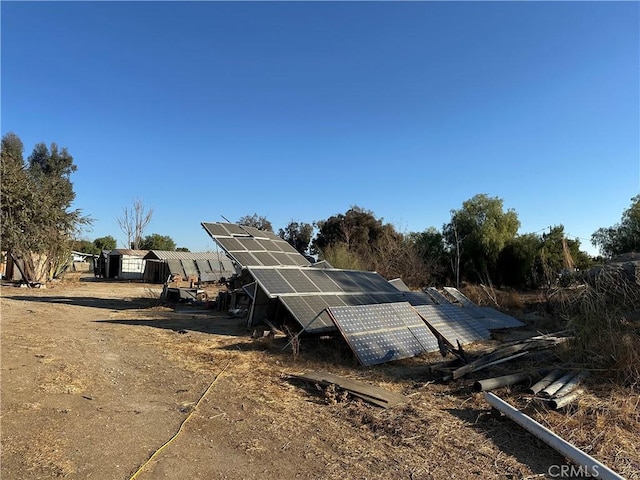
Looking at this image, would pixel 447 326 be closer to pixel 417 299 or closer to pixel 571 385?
pixel 417 299

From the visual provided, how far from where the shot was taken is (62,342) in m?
9.71

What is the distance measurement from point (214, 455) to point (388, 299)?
9.90 meters

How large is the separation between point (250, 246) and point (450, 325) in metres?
7.04

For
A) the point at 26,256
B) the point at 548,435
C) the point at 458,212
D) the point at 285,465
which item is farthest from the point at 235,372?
the point at 458,212

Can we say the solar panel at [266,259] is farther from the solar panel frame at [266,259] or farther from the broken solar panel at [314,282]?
the broken solar panel at [314,282]

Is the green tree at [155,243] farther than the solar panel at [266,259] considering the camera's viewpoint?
Yes

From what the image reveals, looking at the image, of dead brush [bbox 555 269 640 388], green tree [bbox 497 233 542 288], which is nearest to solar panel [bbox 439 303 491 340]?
dead brush [bbox 555 269 640 388]

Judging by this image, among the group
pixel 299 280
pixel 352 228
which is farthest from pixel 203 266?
pixel 299 280

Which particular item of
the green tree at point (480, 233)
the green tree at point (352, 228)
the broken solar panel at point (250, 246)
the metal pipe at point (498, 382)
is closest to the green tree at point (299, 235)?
the green tree at point (352, 228)

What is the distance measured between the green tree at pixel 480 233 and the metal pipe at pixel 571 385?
22.5 metres

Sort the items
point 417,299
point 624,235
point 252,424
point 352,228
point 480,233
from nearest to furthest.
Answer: point 252,424 < point 417,299 < point 624,235 < point 480,233 < point 352,228

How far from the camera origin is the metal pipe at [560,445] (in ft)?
12.5

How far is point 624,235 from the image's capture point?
27.6 m

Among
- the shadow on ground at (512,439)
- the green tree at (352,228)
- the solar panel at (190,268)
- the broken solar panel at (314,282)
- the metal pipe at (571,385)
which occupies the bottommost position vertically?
the shadow on ground at (512,439)
